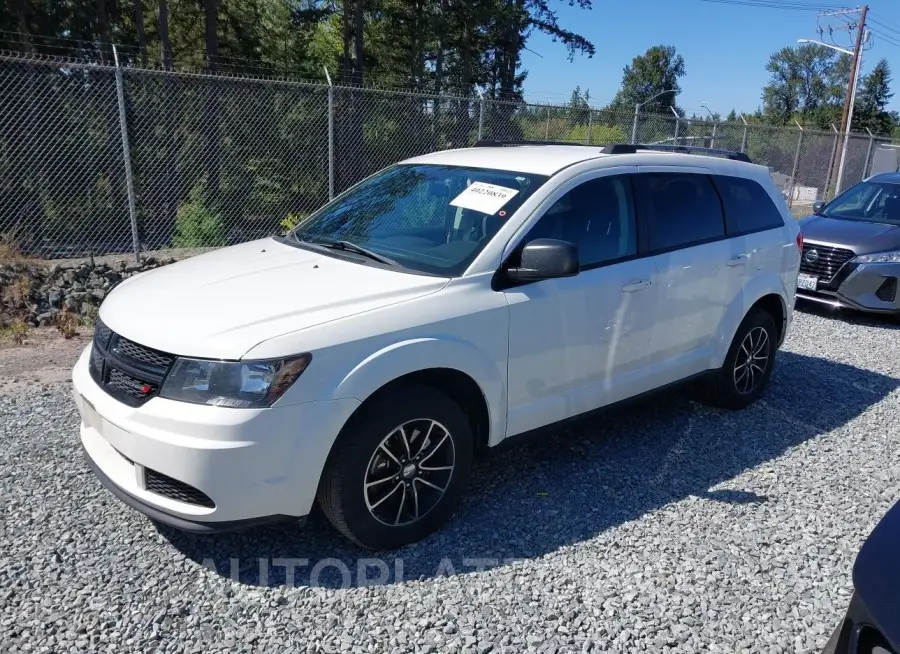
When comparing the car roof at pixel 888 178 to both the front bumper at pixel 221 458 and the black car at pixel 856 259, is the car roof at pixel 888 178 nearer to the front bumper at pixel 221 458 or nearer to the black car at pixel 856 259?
the black car at pixel 856 259

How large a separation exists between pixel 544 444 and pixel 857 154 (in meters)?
Answer: 24.1

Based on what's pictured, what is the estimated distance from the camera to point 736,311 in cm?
495

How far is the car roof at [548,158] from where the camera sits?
4.10 metres

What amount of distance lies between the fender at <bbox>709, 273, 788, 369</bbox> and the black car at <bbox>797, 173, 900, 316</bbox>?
3.84 m

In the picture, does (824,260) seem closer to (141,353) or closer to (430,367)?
(430,367)

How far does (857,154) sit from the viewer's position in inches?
941

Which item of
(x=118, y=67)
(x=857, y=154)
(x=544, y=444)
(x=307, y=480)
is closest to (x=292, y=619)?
(x=307, y=480)

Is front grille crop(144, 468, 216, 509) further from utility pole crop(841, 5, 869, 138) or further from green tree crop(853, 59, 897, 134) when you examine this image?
green tree crop(853, 59, 897, 134)

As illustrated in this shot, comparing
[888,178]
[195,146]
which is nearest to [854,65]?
[888,178]

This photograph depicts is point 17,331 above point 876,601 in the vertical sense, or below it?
below

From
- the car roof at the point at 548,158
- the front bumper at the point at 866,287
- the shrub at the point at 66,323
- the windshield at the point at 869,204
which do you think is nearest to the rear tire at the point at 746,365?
the car roof at the point at 548,158

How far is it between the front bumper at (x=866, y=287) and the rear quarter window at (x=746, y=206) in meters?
3.57

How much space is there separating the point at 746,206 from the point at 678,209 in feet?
2.88

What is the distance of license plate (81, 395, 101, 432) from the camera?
10.6 ft
